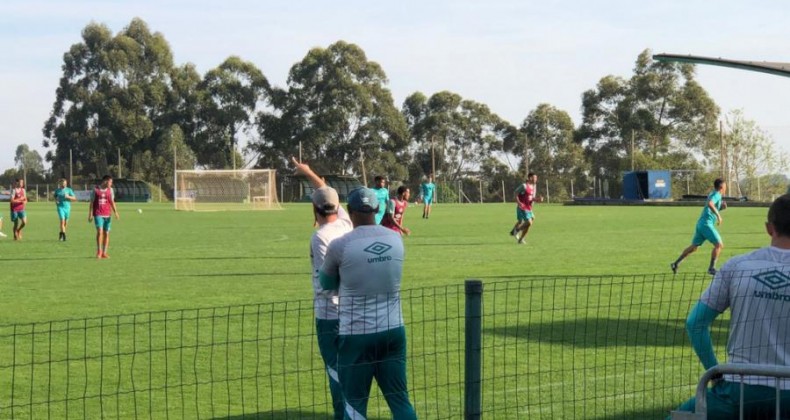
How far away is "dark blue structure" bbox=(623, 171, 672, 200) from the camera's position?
6375cm

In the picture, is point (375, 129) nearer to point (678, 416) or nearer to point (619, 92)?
point (619, 92)

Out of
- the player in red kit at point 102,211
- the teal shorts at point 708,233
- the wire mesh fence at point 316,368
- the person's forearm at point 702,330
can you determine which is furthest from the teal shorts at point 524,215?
the person's forearm at point 702,330

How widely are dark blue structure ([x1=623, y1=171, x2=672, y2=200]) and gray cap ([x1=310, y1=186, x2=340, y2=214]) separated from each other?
59372mm

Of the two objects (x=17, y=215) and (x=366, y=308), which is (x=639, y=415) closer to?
(x=366, y=308)

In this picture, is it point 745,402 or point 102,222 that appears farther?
point 102,222

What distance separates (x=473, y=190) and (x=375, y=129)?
10252 mm

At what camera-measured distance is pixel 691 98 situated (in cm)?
7931

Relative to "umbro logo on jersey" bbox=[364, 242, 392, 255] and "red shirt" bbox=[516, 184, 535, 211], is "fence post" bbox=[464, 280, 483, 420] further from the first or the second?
"red shirt" bbox=[516, 184, 535, 211]

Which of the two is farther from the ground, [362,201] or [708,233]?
[362,201]

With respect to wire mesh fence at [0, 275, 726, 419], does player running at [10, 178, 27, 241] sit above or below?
above

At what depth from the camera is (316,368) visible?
28.5ft

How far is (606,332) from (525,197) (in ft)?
51.5

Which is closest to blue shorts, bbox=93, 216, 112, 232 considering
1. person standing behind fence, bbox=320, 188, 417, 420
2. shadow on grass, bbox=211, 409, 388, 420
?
shadow on grass, bbox=211, 409, 388, 420

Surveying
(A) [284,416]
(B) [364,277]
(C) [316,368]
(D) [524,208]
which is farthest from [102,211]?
(B) [364,277]
